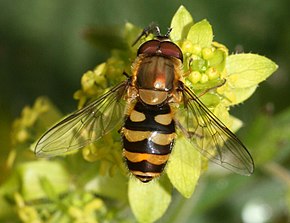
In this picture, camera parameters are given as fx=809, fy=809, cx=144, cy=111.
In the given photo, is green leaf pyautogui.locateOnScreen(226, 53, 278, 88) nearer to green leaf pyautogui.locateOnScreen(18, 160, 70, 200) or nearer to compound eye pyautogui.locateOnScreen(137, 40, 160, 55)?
compound eye pyautogui.locateOnScreen(137, 40, 160, 55)

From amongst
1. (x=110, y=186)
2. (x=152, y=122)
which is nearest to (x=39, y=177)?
(x=110, y=186)

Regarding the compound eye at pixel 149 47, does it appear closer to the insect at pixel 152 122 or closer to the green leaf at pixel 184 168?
the insect at pixel 152 122

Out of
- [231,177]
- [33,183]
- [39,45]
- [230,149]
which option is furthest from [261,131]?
[39,45]

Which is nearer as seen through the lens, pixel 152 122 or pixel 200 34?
pixel 152 122

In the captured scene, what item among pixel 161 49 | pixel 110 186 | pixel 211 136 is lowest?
pixel 110 186

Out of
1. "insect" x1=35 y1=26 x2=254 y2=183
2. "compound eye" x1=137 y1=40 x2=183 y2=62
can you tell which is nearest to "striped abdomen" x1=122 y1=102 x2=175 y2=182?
"insect" x1=35 y1=26 x2=254 y2=183

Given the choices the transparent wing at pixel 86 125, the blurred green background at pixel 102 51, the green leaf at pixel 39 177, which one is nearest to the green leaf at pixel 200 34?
the transparent wing at pixel 86 125

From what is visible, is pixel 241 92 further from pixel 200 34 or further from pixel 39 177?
pixel 39 177

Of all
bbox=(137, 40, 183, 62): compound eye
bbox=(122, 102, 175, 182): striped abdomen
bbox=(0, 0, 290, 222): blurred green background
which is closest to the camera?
bbox=(122, 102, 175, 182): striped abdomen
